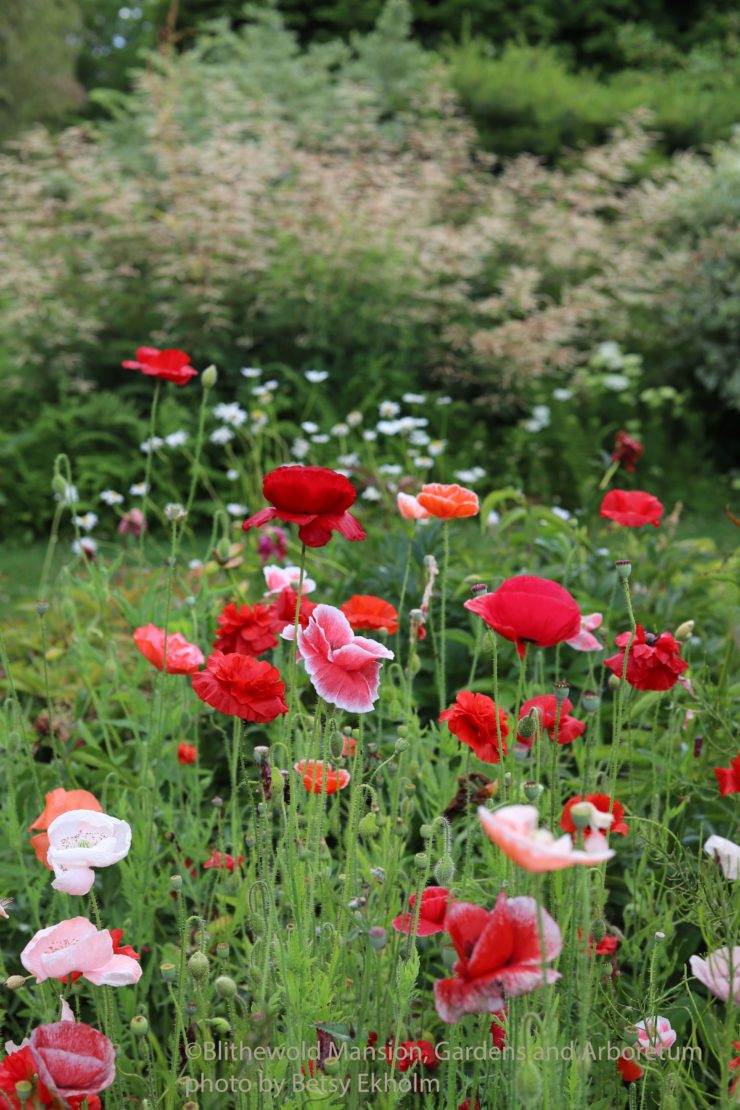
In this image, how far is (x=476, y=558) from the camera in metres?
2.75

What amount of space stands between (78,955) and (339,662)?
1.19 feet

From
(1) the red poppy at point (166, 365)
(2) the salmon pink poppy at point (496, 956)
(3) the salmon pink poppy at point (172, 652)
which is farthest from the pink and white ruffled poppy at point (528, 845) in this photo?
(1) the red poppy at point (166, 365)

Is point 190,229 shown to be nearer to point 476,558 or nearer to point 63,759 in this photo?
point 476,558

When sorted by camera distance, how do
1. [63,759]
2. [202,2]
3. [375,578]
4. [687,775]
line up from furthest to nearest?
[202,2]
[375,578]
[63,759]
[687,775]

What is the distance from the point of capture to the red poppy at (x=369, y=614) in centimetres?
144

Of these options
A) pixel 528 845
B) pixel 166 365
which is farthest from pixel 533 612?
pixel 166 365

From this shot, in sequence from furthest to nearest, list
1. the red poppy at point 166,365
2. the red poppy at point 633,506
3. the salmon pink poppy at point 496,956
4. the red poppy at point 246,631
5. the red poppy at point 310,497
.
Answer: the red poppy at point 166,365 < the red poppy at point 633,506 < the red poppy at point 246,631 < the red poppy at point 310,497 < the salmon pink poppy at point 496,956

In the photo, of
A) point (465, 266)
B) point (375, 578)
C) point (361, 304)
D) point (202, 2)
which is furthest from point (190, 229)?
point (202, 2)

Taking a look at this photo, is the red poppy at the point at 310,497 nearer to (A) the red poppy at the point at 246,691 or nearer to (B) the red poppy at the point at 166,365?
(A) the red poppy at the point at 246,691

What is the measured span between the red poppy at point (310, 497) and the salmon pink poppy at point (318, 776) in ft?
0.81

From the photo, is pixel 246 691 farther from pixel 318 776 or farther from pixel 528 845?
pixel 528 845

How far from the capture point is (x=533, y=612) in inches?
37.0

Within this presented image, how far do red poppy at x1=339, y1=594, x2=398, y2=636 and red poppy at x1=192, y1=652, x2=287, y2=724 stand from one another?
0.28 metres

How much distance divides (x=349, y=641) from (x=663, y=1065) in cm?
62
